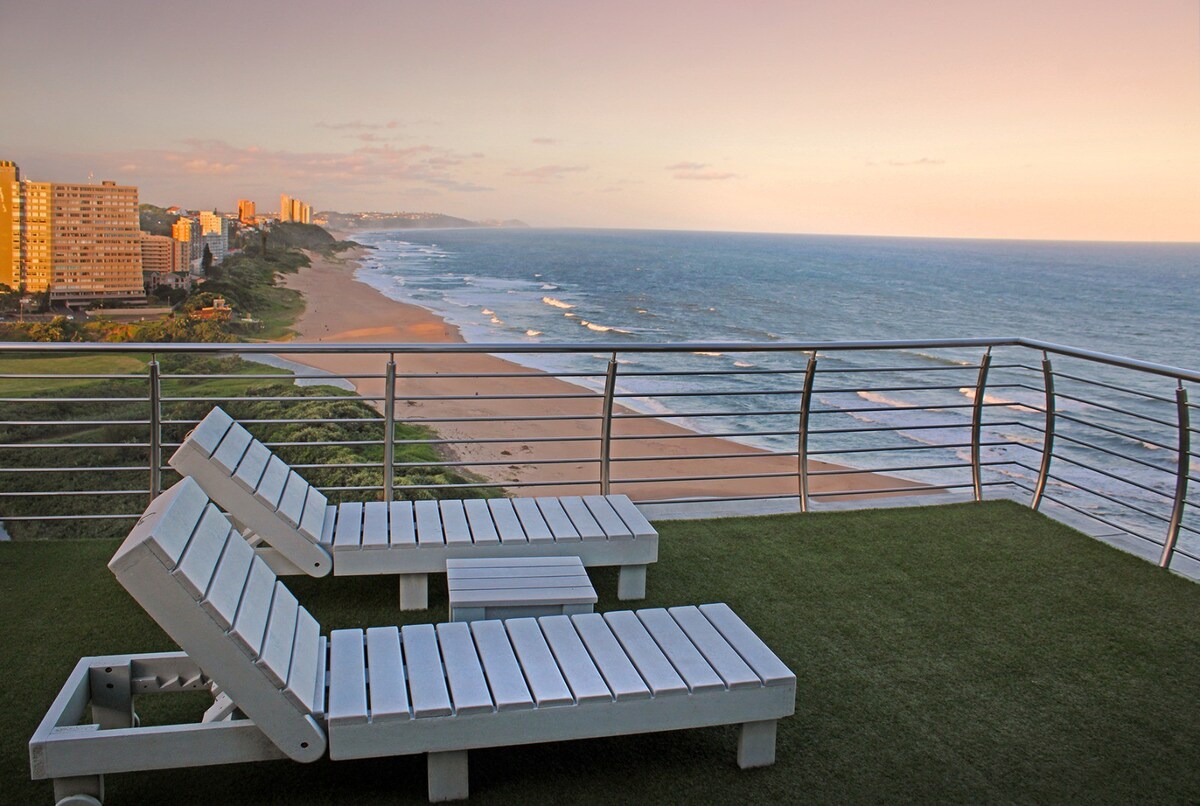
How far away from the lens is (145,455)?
20.5 metres

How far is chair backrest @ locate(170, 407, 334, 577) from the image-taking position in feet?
12.6

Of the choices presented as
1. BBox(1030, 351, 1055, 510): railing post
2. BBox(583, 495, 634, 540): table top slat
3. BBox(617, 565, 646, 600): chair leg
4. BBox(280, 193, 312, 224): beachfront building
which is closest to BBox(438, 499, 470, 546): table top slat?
BBox(583, 495, 634, 540): table top slat

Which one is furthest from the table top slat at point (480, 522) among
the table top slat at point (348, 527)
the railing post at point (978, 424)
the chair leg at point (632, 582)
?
the railing post at point (978, 424)

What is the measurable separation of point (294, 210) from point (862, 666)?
57259mm

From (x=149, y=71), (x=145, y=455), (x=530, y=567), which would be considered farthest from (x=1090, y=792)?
(x=149, y=71)

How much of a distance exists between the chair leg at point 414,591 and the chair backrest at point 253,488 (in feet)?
1.17

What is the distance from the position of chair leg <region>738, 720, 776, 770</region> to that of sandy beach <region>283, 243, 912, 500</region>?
1540mm

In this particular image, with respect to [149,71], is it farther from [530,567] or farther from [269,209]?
[530,567]

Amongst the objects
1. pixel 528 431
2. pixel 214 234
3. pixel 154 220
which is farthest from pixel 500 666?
pixel 214 234

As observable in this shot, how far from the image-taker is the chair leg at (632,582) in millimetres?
4531

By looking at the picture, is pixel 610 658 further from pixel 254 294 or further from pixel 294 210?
pixel 294 210

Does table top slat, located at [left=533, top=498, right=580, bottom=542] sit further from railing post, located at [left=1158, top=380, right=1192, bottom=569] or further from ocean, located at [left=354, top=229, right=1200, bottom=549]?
railing post, located at [left=1158, top=380, right=1192, bottom=569]

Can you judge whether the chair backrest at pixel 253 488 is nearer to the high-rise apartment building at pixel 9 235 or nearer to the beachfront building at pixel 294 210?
the high-rise apartment building at pixel 9 235

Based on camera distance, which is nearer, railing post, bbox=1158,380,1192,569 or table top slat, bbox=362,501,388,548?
table top slat, bbox=362,501,388,548
